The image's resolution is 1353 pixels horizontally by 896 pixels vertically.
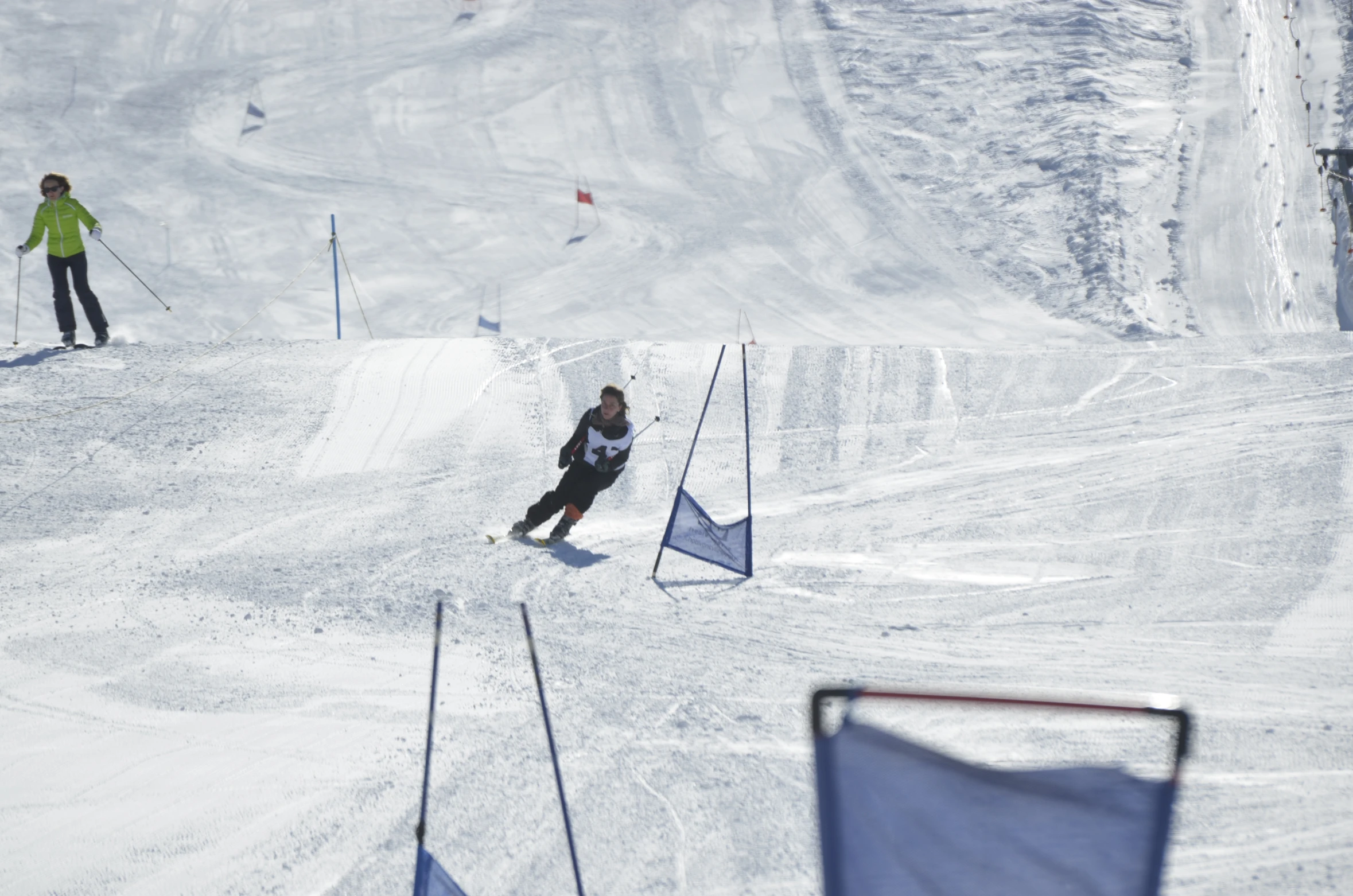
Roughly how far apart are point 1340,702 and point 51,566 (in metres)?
7.32

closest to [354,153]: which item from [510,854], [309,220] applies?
[309,220]

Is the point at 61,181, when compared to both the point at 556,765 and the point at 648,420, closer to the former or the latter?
the point at 648,420

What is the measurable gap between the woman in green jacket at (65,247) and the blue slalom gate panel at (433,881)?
25.9 feet

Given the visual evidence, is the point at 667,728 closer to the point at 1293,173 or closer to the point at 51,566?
the point at 51,566

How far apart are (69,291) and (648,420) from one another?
531cm

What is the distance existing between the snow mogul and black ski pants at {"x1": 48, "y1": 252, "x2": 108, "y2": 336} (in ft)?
17.1

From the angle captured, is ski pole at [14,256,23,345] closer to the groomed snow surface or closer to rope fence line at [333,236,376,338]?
the groomed snow surface

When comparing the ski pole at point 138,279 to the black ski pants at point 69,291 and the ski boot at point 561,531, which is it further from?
the ski boot at point 561,531

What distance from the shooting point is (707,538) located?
784 cm

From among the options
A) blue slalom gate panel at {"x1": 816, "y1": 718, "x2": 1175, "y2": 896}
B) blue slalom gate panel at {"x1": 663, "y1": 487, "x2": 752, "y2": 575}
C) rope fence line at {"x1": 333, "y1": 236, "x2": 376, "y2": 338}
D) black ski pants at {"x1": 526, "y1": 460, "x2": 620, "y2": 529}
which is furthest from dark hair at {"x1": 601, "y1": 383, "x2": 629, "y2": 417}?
rope fence line at {"x1": 333, "y1": 236, "x2": 376, "y2": 338}

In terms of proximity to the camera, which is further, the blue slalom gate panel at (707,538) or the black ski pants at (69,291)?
the black ski pants at (69,291)

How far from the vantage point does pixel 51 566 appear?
764 centimetres

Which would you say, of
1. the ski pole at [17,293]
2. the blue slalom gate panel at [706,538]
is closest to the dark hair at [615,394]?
the blue slalom gate panel at [706,538]

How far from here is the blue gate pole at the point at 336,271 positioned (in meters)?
12.2
